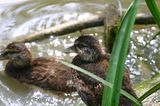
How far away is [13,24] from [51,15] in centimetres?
68

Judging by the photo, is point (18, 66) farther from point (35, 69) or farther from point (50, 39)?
point (50, 39)

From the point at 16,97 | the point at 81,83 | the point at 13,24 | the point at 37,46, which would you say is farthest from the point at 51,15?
the point at 81,83

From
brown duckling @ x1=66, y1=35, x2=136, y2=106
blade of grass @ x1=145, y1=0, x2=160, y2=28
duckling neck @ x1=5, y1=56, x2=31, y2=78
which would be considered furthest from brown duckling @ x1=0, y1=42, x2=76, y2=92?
blade of grass @ x1=145, y1=0, x2=160, y2=28

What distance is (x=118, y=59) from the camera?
73.1 inches

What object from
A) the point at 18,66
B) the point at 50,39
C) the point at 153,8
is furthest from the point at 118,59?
the point at 50,39

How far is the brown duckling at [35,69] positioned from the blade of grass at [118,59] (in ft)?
10.7

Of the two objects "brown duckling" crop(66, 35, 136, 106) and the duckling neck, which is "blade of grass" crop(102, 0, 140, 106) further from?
the duckling neck

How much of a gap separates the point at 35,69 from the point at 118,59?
383cm

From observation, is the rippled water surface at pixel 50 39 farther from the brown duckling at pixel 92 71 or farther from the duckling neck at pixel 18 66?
the brown duckling at pixel 92 71

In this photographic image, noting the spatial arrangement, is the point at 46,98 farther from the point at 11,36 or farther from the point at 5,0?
the point at 5,0

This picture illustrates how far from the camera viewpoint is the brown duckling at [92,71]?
3.67 meters

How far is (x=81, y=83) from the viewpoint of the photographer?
3.79 m

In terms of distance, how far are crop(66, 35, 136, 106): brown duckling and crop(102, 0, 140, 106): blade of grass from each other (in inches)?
65.9

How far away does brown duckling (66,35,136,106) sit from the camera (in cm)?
367
